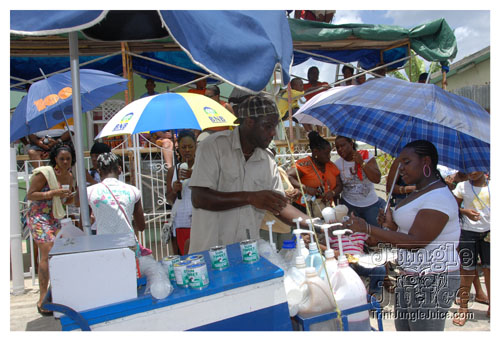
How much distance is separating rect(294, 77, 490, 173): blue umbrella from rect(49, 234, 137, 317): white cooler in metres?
2.06

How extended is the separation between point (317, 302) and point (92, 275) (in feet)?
3.57

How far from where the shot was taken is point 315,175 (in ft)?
16.2

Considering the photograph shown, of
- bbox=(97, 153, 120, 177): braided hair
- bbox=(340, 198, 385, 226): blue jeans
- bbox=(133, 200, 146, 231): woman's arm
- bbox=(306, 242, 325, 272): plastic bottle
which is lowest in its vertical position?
bbox=(340, 198, 385, 226): blue jeans

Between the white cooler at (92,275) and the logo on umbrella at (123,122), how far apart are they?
8.31ft

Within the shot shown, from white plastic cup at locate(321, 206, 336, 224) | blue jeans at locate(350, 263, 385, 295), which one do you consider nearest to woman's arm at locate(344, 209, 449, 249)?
white plastic cup at locate(321, 206, 336, 224)

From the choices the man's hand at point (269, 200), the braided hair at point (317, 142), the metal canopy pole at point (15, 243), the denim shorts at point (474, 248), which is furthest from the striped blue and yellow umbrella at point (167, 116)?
the denim shorts at point (474, 248)

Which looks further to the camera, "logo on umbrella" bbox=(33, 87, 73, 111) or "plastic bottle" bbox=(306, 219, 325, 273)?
"logo on umbrella" bbox=(33, 87, 73, 111)

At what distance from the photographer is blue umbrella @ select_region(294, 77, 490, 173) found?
252 centimetres

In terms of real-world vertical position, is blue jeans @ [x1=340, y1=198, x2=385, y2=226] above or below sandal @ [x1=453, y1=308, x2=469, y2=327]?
above

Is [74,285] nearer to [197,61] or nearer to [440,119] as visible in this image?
[197,61]

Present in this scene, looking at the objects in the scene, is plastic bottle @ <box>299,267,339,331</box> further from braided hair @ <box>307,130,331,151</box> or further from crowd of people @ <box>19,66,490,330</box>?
braided hair @ <box>307,130,331,151</box>

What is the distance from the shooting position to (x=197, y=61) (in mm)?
1572

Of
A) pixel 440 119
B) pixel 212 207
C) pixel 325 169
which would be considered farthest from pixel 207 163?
pixel 325 169

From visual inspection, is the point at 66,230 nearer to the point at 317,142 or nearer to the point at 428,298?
the point at 428,298
